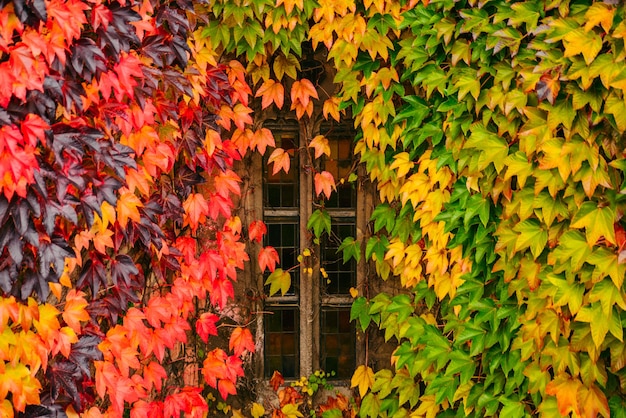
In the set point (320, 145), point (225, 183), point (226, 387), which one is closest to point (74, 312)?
point (225, 183)

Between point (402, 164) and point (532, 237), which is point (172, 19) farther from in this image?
point (532, 237)

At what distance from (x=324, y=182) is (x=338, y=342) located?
1196 mm

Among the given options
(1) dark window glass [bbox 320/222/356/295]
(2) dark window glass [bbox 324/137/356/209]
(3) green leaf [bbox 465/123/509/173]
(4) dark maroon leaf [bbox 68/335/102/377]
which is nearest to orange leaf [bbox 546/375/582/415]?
(3) green leaf [bbox 465/123/509/173]

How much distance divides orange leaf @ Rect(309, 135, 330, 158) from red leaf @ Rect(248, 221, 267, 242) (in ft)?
1.98

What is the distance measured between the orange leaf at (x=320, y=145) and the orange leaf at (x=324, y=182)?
0.14 metres

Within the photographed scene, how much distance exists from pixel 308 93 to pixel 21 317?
226cm

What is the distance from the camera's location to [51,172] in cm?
284

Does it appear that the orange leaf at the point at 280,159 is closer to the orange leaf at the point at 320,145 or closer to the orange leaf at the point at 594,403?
the orange leaf at the point at 320,145

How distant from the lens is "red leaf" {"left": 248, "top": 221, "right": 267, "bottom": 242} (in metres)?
4.43

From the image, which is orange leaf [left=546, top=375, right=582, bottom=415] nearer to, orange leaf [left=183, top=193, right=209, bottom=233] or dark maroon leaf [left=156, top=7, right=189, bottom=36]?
orange leaf [left=183, top=193, right=209, bottom=233]

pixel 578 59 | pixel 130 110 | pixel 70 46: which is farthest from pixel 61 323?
pixel 578 59

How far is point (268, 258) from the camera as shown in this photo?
4.43 meters

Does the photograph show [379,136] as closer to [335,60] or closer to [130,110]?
[335,60]

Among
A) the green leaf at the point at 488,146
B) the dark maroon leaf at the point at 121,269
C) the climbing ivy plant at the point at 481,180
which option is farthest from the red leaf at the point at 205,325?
the green leaf at the point at 488,146
